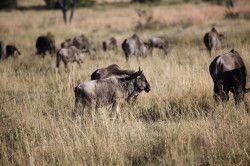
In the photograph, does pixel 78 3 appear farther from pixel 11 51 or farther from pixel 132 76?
pixel 132 76

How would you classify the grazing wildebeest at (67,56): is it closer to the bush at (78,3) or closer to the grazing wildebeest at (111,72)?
the grazing wildebeest at (111,72)

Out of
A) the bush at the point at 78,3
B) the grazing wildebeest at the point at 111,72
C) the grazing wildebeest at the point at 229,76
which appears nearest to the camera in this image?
the grazing wildebeest at the point at 229,76

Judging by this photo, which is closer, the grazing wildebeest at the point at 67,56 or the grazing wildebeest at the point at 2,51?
the grazing wildebeest at the point at 67,56

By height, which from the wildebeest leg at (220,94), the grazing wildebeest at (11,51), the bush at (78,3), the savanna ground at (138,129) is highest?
the bush at (78,3)

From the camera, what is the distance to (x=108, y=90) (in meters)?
7.83

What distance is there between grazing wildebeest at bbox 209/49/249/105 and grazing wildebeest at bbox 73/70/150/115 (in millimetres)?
1487

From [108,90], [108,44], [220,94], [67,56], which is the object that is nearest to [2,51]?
[67,56]

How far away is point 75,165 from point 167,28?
2463cm

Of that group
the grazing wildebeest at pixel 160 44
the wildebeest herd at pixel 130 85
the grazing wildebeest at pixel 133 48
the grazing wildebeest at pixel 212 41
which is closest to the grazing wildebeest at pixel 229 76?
the wildebeest herd at pixel 130 85

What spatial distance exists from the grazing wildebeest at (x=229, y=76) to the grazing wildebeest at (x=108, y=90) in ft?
4.88

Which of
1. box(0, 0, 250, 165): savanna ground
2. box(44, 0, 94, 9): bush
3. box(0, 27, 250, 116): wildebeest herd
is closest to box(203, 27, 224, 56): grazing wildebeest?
box(0, 0, 250, 165): savanna ground

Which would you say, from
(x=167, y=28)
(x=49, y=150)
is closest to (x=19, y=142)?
(x=49, y=150)

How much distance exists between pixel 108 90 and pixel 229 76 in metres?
2.44

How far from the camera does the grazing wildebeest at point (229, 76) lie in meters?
7.36
